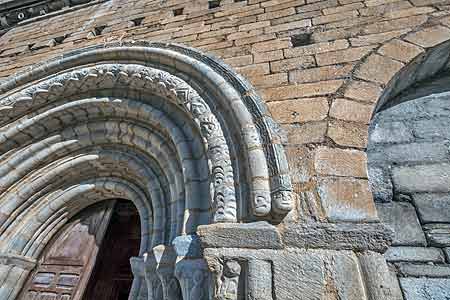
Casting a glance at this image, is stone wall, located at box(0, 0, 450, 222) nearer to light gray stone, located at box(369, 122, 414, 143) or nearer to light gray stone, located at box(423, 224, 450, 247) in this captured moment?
light gray stone, located at box(369, 122, 414, 143)

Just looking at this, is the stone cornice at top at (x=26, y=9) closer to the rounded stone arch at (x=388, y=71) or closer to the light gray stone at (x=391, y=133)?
the rounded stone arch at (x=388, y=71)

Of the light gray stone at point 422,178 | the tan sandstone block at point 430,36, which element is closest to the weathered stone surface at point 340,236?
the light gray stone at point 422,178

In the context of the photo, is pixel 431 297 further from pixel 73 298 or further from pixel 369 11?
pixel 73 298

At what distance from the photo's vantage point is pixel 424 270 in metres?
1.22

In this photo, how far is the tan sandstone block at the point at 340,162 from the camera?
1.36 metres

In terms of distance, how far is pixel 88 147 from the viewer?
9.10 ft

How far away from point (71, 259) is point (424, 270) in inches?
120

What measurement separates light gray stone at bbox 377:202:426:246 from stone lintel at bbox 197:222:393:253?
1.13 feet

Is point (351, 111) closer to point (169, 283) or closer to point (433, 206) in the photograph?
point (433, 206)

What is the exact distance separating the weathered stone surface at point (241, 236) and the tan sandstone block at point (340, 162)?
0.46m

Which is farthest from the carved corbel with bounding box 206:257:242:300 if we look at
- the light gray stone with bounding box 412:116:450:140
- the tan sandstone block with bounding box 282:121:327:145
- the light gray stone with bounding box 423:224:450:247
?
the light gray stone with bounding box 412:116:450:140

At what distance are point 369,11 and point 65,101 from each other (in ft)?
10.5

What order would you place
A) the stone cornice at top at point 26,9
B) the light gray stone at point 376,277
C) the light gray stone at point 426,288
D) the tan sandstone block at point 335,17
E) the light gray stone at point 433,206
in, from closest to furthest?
the light gray stone at point 376,277
the light gray stone at point 426,288
the light gray stone at point 433,206
the tan sandstone block at point 335,17
the stone cornice at top at point 26,9

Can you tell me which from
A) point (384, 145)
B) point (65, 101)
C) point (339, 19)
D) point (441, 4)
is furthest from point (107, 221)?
point (441, 4)
